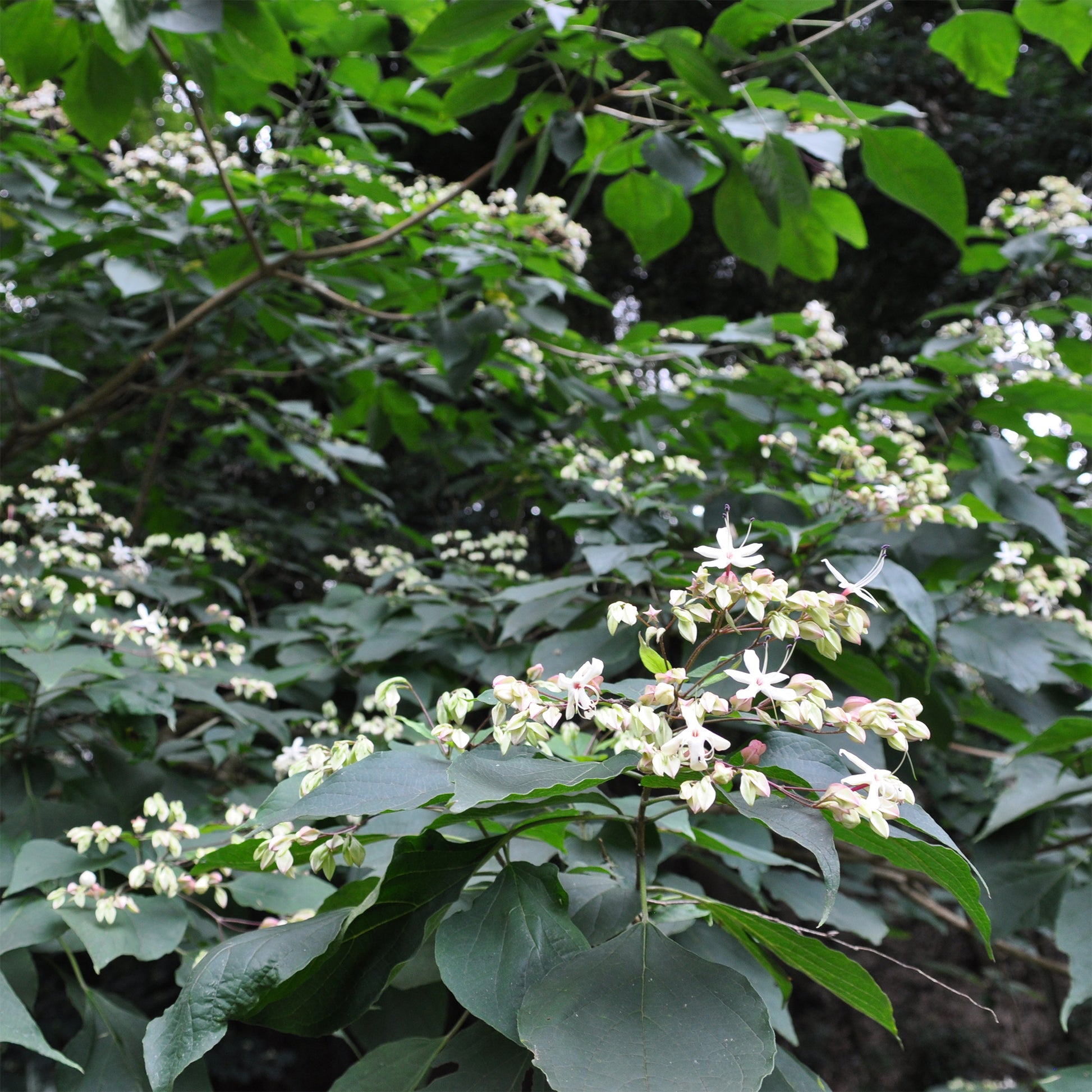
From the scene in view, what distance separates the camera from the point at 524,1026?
0.68 metres

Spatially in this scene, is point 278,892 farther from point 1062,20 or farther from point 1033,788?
point 1062,20

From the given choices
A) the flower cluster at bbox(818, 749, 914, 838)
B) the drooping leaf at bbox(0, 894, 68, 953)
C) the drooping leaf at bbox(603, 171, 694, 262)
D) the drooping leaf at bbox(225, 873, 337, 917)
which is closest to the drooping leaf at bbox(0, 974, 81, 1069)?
the drooping leaf at bbox(0, 894, 68, 953)

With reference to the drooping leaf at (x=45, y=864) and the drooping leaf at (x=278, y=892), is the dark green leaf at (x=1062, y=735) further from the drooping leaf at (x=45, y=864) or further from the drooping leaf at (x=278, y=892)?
the drooping leaf at (x=45, y=864)

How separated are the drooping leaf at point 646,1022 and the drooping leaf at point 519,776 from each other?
0.57 ft

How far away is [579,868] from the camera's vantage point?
0.98 metres

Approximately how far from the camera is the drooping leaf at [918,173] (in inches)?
→ 60.6

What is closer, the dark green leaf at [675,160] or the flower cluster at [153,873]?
the flower cluster at [153,873]

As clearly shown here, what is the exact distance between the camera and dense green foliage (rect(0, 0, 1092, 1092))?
77 centimetres

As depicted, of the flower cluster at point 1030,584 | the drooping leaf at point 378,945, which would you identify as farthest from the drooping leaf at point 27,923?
the flower cluster at point 1030,584

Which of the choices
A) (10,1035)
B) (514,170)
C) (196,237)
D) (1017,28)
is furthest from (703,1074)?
(514,170)

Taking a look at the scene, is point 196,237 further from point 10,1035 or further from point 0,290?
point 10,1035

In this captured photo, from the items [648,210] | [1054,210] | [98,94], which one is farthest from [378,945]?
[1054,210]

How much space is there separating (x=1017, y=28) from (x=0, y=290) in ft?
11.0

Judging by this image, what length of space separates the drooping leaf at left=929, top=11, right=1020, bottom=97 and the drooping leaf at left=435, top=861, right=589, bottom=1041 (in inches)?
62.7
